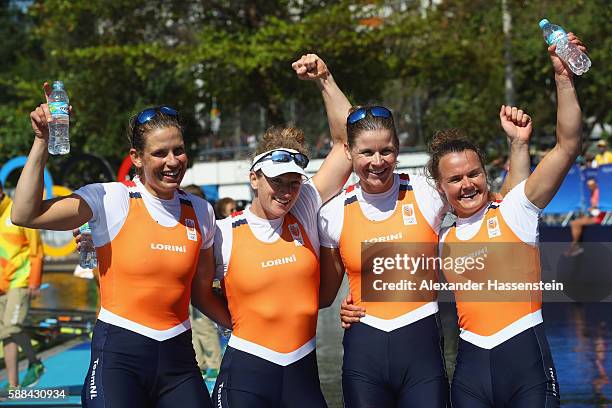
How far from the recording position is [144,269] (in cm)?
550

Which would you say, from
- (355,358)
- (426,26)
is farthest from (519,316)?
(426,26)

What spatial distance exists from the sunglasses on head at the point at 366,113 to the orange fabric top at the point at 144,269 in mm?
1052

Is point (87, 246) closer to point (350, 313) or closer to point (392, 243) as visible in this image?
point (350, 313)

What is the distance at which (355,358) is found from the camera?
5621 mm

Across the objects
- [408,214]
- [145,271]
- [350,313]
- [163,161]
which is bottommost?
[350,313]

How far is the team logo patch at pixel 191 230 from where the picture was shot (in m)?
5.62

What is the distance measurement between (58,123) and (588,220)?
40.4 ft

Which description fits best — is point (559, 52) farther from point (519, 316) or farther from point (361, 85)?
point (361, 85)

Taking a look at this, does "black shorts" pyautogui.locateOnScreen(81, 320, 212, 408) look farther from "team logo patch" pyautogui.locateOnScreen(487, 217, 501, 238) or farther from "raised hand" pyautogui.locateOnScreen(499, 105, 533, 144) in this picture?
"raised hand" pyautogui.locateOnScreen(499, 105, 533, 144)

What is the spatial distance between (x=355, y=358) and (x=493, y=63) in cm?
2396

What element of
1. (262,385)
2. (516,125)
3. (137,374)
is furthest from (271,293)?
(516,125)

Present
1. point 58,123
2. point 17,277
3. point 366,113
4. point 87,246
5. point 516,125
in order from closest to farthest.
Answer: point 58,123 → point 366,113 → point 516,125 → point 87,246 → point 17,277

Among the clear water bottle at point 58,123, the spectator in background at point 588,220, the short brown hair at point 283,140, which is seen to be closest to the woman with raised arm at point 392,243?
the short brown hair at point 283,140

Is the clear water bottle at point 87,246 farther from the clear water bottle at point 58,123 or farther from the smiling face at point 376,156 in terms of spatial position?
the smiling face at point 376,156
